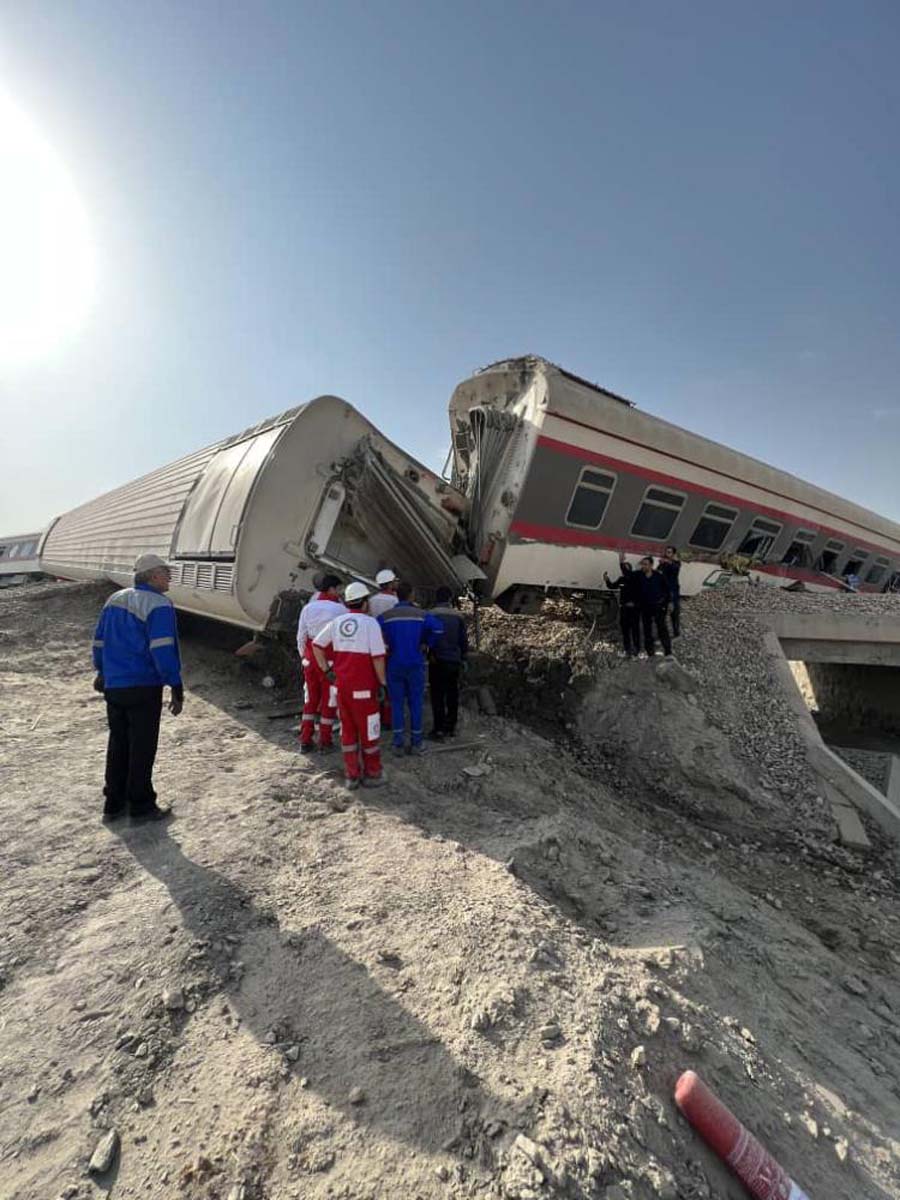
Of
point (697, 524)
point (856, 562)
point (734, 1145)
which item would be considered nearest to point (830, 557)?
point (856, 562)

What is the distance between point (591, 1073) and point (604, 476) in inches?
266

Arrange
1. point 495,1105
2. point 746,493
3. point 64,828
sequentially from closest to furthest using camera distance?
point 495,1105, point 64,828, point 746,493

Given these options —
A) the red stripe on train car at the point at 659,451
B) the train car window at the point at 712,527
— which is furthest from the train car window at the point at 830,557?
the train car window at the point at 712,527

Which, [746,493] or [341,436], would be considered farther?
[746,493]

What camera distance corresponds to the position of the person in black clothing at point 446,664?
→ 5355mm

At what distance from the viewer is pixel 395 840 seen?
3.54 meters

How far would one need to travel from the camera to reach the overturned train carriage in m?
5.37

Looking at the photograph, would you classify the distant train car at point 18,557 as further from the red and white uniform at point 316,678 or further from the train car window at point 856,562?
the train car window at point 856,562

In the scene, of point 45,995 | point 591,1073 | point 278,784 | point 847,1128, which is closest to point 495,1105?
point 591,1073

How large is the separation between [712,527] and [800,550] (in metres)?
4.03

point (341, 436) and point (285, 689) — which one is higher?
point (341, 436)

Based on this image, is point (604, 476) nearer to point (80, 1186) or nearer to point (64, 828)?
point (64, 828)

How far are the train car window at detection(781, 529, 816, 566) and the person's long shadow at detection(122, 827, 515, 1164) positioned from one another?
12.1 m

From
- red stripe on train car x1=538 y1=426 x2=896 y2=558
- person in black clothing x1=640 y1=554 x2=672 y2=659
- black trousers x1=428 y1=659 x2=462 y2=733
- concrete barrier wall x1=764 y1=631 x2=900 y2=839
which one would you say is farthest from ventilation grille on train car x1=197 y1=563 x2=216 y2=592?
concrete barrier wall x1=764 y1=631 x2=900 y2=839
